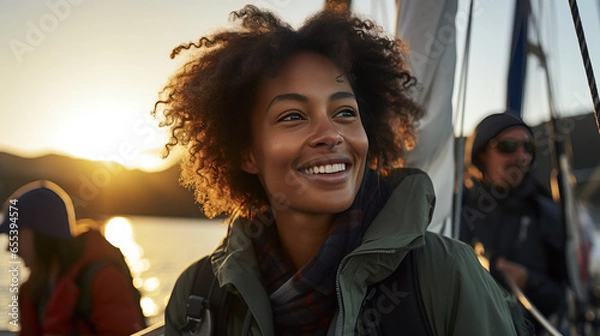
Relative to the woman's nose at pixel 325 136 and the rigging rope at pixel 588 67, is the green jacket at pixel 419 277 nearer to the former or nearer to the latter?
the woman's nose at pixel 325 136

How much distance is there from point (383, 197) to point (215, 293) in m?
0.59

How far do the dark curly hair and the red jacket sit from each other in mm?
723

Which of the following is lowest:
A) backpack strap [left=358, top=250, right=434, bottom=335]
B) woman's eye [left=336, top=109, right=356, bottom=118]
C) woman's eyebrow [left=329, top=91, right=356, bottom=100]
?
backpack strap [left=358, top=250, right=434, bottom=335]

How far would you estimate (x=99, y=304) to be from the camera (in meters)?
2.80

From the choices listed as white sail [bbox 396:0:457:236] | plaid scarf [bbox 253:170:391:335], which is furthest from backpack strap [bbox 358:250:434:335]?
white sail [bbox 396:0:457:236]

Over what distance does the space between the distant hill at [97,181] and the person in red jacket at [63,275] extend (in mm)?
485

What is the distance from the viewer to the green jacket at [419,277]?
4.99 ft

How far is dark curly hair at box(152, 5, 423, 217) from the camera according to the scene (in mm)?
1994

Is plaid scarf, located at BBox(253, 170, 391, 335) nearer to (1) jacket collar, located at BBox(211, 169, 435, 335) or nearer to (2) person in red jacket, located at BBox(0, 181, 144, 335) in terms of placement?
(1) jacket collar, located at BBox(211, 169, 435, 335)

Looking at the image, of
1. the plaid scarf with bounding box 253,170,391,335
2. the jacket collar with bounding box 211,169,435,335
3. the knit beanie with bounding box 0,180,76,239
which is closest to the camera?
the jacket collar with bounding box 211,169,435,335

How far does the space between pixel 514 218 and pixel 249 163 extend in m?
1.87

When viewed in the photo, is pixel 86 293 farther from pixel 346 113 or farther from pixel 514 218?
pixel 514 218

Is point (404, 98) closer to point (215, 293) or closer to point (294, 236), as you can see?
point (294, 236)

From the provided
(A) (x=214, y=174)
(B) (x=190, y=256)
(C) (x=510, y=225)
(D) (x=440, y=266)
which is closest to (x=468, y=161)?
(C) (x=510, y=225)
